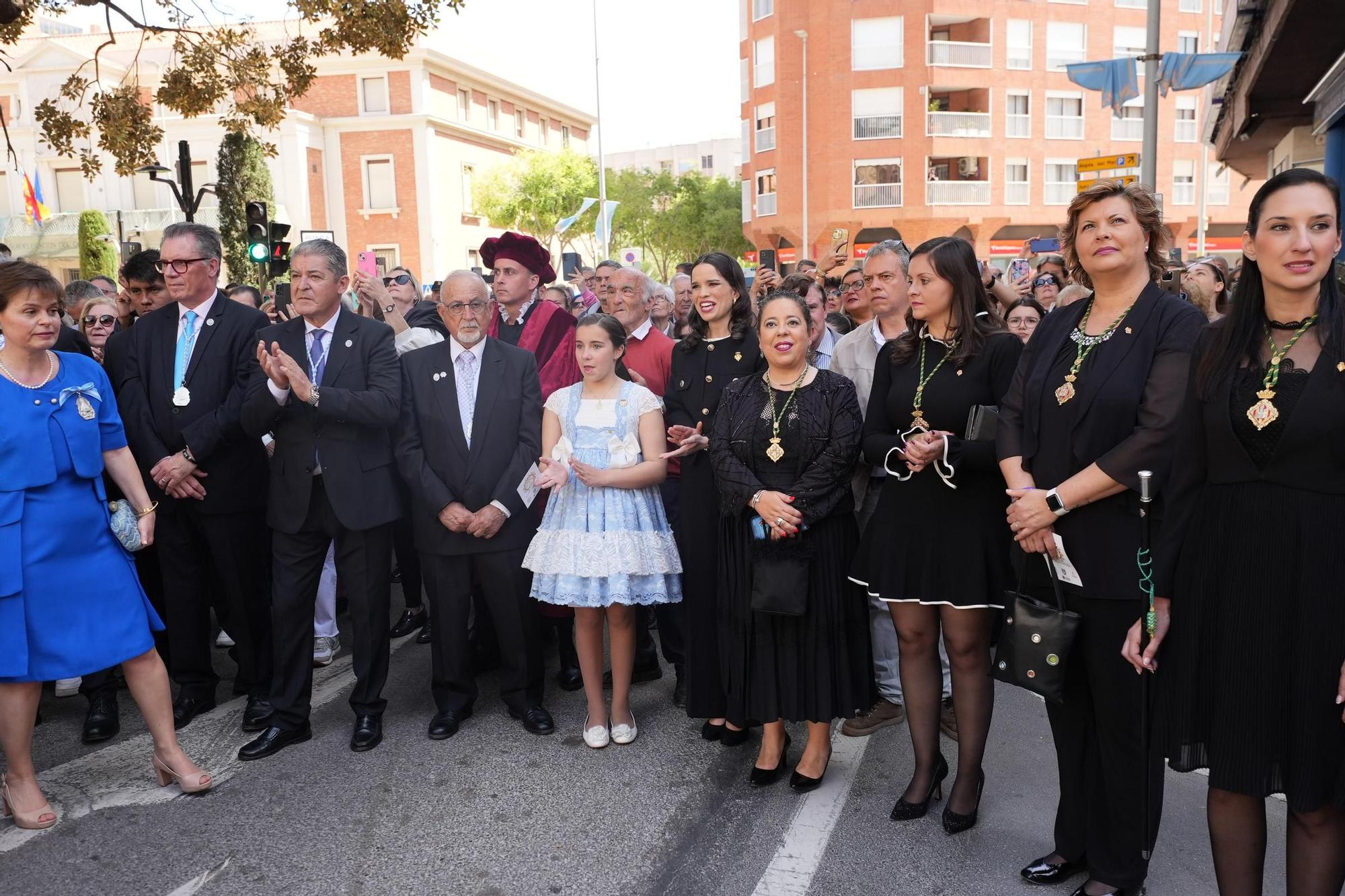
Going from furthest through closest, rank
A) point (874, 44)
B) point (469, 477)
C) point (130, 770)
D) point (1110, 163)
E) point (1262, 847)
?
point (874, 44) < point (1110, 163) < point (469, 477) < point (130, 770) < point (1262, 847)

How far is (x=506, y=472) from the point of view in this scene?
5090 millimetres

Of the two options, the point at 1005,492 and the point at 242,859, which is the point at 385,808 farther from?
the point at 1005,492

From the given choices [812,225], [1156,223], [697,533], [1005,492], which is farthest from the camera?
[812,225]

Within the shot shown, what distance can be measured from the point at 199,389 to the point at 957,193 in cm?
3793

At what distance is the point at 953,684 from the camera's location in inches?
154

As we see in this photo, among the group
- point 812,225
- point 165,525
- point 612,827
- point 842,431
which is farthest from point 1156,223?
point 812,225

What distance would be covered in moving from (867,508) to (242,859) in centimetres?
306

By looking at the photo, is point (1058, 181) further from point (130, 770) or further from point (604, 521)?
point (130, 770)

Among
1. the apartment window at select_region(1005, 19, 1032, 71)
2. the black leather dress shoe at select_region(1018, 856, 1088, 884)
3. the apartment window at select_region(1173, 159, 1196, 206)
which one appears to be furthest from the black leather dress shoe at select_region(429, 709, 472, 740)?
the apartment window at select_region(1173, 159, 1196, 206)

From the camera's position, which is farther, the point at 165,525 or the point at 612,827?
the point at 165,525

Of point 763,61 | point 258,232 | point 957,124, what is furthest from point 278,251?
point 763,61

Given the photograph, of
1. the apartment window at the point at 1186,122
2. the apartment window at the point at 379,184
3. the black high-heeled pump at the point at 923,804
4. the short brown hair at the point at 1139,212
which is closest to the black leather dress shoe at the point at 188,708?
the black high-heeled pump at the point at 923,804

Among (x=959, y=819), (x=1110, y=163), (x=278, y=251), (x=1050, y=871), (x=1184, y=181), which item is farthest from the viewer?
(x=1184, y=181)

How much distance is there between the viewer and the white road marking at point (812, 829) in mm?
3525
